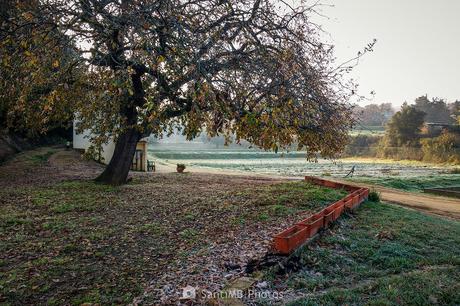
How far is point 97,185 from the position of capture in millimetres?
12141

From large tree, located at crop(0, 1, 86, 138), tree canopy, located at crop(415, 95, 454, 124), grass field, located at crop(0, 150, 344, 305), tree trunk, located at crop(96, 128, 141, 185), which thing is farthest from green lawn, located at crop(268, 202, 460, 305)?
tree canopy, located at crop(415, 95, 454, 124)

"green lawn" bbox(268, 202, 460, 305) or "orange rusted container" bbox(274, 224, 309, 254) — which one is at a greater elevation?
"orange rusted container" bbox(274, 224, 309, 254)

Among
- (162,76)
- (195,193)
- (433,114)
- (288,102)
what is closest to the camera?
(288,102)

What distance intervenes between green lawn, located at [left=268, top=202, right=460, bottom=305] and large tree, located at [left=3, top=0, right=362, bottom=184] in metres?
2.61

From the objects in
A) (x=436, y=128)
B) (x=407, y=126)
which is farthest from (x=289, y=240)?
(x=436, y=128)

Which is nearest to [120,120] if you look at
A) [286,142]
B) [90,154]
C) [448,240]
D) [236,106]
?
[90,154]

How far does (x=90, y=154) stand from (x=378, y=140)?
62147 millimetres

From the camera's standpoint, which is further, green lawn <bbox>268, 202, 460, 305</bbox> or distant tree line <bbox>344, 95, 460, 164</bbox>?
distant tree line <bbox>344, 95, 460, 164</bbox>

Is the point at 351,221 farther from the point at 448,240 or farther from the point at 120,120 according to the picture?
the point at 120,120

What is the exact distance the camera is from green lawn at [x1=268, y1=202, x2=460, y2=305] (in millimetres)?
4590

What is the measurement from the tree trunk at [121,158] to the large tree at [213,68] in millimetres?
1573

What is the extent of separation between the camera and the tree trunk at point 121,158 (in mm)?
12680

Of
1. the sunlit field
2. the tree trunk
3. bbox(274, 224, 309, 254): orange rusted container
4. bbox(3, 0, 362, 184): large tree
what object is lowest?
the sunlit field

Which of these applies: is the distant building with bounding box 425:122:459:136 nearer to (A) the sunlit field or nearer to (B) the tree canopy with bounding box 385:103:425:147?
(B) the tree canopy with bounding box 385:103:425:147
